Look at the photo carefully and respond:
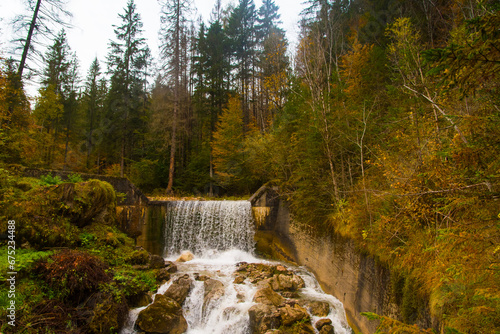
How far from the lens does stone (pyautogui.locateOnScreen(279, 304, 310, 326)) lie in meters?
5.67

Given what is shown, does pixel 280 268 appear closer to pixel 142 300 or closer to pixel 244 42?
pixel 142 300

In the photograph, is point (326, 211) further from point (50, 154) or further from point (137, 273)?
point (50, 154)

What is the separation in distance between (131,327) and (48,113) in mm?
23305

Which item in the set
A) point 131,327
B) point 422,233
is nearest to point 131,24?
point 131,327

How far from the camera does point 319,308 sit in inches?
249

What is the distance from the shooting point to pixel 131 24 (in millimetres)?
19812

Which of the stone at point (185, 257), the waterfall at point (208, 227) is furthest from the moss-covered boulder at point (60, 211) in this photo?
the waterfall at point (208, 227)

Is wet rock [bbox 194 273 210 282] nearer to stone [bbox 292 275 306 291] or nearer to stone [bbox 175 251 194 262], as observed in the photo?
stone [bbox 175 251 194 262]

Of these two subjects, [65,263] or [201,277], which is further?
[201,277]

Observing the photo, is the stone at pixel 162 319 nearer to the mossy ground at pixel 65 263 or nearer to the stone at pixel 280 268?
the mossy ground at pixel 65 263

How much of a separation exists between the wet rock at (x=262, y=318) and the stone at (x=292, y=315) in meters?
0.14

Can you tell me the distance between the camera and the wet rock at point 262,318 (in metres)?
5.59

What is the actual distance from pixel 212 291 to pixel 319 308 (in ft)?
9.57

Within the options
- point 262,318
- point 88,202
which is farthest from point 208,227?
point 262,318
